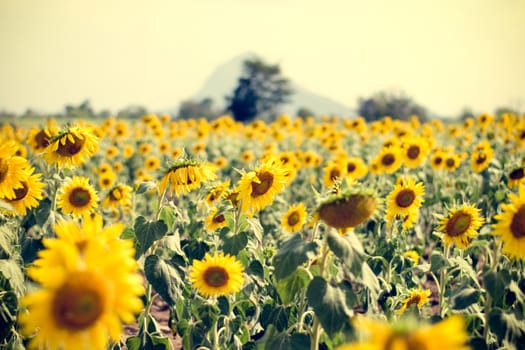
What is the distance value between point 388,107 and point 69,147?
27574 millimetres

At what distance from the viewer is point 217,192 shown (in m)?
4.27

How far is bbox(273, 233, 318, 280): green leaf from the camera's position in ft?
7.00

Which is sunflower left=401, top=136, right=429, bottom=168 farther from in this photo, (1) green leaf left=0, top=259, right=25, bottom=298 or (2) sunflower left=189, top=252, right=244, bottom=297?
(1) green leaf left=0, top=259, right=25, bottom=298

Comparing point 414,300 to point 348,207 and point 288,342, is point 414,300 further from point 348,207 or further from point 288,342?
point 348,207

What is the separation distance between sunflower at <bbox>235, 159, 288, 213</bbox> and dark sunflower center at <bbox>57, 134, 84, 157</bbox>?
1.31m

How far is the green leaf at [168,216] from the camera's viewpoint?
301 cm

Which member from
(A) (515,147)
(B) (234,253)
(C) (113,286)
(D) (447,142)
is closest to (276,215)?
(B) (234,253)

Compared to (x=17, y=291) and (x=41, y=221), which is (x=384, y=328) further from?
(x=41, y=221)

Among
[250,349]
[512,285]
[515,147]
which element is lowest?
[515,147]

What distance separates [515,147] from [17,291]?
34.7 ft

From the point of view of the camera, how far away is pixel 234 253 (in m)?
2.96

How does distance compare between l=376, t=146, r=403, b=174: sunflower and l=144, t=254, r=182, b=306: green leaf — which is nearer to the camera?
l=144, t=254, r=182, b=306: green leaf

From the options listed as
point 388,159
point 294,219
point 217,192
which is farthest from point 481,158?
point 217,192

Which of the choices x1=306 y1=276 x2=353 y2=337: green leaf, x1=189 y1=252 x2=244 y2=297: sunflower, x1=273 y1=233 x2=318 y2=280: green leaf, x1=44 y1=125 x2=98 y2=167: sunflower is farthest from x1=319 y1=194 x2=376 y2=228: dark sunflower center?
x1=44 y1=125 x2=98 y2=167: sunflower
